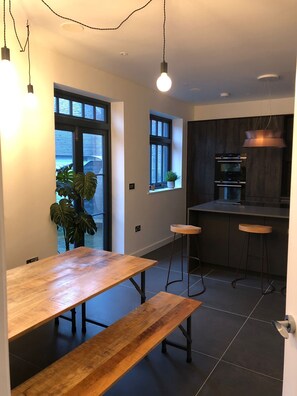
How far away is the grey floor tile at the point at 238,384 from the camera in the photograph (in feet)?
7.16

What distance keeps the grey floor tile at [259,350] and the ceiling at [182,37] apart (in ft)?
9.25

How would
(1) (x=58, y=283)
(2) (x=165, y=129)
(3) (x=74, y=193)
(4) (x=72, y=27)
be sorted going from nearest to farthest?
(1) (x=58, y=283)
(4) (x=72, y=27)
(3) (x=74, y=193)
(2) (x=165, y=129)

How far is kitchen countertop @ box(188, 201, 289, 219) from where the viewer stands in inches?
153

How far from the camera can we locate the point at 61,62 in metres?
3.60

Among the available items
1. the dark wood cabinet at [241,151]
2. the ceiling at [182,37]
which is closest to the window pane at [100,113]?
the ceiling at [182,37]

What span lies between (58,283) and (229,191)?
15.8 ft

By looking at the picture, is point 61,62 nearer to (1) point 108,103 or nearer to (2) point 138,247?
(1) point 108,103

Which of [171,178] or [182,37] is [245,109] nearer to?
[171,178]

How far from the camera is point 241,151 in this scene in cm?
618

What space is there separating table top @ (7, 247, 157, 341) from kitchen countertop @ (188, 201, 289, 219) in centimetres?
179

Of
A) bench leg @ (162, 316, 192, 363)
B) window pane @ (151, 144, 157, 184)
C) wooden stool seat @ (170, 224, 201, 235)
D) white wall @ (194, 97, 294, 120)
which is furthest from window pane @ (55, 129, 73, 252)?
white wall @ (194, 97, 294, 120)

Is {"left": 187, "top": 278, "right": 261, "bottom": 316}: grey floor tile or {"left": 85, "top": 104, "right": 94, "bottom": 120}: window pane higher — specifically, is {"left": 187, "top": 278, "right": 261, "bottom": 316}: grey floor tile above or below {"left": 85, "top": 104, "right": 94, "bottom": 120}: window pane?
below

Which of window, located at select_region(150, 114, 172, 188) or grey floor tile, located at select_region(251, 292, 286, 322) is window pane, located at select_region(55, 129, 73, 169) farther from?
grey floor tile, located at select_region(251, 292, 286, 322)

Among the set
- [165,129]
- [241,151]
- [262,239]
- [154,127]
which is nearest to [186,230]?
[262,239]
